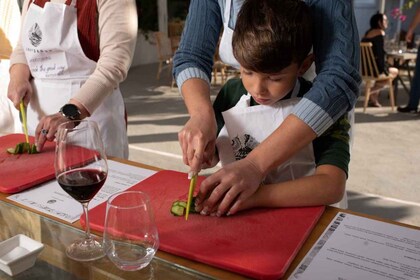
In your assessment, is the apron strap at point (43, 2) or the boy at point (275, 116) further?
the apron strap at point (43, 2)

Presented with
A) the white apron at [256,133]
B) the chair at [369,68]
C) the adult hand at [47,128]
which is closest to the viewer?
the white apron at [256,133]

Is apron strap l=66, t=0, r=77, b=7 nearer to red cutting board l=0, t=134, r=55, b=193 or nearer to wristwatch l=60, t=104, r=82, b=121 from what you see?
wristwatch l=60, t=104, r=82, b=121

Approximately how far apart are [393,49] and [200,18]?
18.3 feet

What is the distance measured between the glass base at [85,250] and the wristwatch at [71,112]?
0.61m

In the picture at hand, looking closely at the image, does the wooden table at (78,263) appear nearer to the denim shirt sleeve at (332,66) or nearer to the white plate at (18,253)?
the white plate at (18,253)

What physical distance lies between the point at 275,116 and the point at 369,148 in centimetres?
311

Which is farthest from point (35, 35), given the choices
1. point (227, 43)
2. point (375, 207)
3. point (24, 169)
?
point (375, 207)

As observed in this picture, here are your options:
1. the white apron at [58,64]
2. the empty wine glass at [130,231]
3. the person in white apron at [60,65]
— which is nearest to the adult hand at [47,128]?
the person in white apron at [60,65]

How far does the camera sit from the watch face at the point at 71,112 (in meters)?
1.39

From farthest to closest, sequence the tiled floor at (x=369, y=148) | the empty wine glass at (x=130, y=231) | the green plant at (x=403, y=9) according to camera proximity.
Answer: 1. the green plant at (x=403, y=9)
2. the tiled floor at (x=369, y=148)
3. the empty wine glass at (x=130, y=231)

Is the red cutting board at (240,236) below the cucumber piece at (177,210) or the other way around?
below

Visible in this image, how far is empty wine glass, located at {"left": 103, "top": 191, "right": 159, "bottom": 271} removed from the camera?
696 millimetres

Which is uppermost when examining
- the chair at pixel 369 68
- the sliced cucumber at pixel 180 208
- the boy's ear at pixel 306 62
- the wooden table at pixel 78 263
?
the boy's ear at pixel 306 62

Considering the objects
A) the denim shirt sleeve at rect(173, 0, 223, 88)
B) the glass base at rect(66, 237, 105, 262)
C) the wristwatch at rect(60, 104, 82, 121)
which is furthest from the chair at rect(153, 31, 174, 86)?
the glass base at rect(66, 237, 105, 262)
